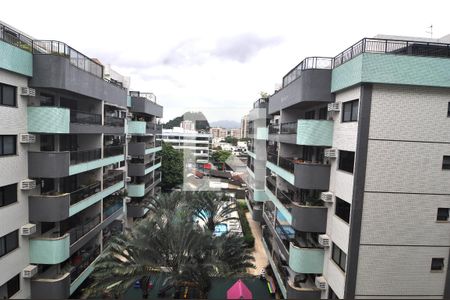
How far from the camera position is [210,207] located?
65.1ft

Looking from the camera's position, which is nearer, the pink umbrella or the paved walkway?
the pink umbrella

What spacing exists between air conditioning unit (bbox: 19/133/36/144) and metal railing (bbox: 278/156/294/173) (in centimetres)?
1159

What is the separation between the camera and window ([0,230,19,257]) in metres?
9.59

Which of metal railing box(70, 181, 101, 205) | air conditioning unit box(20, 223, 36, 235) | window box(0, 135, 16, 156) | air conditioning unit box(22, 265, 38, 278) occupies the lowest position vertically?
air conditioning unit box(22, 265, 38, 278)

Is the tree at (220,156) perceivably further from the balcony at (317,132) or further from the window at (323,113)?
the balcony at (317,132)

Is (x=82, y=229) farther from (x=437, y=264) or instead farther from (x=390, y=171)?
(x=437, y=264)

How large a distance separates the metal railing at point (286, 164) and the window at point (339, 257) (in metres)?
3.97

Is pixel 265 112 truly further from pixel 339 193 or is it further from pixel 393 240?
pixel 393 240

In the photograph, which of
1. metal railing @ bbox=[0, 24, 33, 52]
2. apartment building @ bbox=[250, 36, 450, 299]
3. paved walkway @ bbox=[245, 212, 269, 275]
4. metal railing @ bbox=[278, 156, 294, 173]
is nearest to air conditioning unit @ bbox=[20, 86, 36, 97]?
metal railing @ bbox=[0, 24, 33, 52]

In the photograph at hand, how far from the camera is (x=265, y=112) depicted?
72.8 feet

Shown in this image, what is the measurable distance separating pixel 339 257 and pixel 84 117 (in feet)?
44.8

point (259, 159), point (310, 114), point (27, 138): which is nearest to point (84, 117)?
point (27, 138)

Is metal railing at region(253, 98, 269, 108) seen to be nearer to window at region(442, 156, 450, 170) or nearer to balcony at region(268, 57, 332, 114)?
balcony at region(268, 57, 332, 114)

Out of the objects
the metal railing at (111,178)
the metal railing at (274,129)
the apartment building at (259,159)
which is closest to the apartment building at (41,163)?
the metal railing at (111,178)
